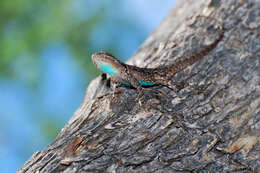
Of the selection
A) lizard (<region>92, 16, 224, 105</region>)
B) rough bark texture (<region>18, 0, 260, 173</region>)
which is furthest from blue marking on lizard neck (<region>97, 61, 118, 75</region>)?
rough bark texture (<region>18, 0, 260, 173</region>)

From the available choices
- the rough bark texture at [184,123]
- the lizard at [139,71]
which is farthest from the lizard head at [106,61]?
the rough bark texture at [184,123]

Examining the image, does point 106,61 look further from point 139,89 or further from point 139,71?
point 139,89

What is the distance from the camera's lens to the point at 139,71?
481 cm

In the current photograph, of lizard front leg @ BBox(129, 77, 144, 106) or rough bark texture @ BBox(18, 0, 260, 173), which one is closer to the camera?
rough bark texture @ BBox(18, 0, 260, 173)

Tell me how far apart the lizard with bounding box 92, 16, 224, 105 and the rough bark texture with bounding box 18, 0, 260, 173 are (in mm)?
115

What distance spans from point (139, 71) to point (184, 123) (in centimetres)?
120

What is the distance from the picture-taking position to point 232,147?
386 cm

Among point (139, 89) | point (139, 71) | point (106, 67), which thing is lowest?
point (139, 89)

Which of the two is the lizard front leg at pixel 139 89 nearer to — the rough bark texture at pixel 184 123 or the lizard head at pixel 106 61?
the rough bark texture at pixel 184 123

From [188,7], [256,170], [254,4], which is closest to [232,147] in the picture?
[256,170]

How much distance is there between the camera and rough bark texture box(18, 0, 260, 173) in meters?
3.57

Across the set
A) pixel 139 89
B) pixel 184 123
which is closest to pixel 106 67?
pixel 139 89

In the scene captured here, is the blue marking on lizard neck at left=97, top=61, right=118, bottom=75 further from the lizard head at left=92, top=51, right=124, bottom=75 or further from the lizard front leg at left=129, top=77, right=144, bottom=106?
the lizard front leg at left=129, top=77, right=144, bottom=106

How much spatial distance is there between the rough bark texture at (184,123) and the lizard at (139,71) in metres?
0.12
